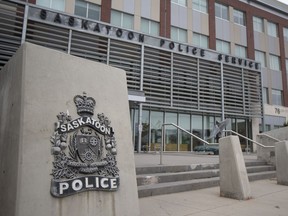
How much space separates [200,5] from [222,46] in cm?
435

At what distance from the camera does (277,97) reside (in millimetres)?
30281

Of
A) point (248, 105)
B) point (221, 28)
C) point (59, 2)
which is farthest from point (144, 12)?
point (248, 105)

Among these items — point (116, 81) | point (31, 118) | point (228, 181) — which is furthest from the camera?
point (228, 181)

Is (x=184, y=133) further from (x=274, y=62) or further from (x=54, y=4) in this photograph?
(x=274, y=62)

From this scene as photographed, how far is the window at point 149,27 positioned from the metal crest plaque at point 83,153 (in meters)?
19.3

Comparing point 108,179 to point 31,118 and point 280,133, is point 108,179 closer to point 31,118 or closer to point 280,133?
point 31,118

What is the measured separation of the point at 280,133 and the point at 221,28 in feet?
58.6

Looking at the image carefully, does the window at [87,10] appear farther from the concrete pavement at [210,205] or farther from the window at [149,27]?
the concrete pavement at [210,205]

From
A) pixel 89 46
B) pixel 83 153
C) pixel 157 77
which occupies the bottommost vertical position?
pixel 83 153

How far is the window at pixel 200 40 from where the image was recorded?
25.5m

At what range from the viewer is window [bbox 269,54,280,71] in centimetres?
3084

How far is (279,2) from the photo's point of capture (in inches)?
1278

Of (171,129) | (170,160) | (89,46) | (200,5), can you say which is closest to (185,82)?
(171,129)

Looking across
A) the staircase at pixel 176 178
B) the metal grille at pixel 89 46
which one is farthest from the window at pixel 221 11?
the staircase at pixel 176 178
